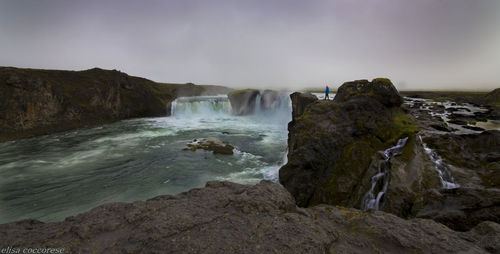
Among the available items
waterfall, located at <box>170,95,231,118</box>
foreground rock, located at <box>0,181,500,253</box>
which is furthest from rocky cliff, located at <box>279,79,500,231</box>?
waterfall, located at <box>170,95,231,118</box>

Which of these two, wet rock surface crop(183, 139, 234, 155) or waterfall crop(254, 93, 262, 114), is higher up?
waterfall crop(254, 93, 262, 114)

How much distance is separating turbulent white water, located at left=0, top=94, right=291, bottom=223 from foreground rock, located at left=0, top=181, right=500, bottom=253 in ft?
26.8

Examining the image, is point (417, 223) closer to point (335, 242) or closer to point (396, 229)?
point (396, 229)

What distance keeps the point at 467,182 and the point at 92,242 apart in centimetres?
921

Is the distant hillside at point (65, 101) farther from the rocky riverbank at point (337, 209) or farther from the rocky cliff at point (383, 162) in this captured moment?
the rocky cliff at point (383, 162)

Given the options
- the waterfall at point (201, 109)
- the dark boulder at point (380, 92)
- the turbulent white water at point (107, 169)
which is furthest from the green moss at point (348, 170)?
the waterfall at point (201, 109)

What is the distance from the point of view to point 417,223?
330 cm

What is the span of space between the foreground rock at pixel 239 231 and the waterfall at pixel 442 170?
3784 millimetres

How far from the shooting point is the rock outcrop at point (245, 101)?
44.0m

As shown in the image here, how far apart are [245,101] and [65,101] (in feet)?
98.9

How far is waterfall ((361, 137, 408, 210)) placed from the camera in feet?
20.9

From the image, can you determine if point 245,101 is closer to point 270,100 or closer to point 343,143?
point 270,100

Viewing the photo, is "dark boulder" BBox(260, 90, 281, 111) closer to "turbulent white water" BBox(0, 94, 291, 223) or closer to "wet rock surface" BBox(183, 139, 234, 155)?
"turbulent white water" BBox(0, 94, 291, 223)

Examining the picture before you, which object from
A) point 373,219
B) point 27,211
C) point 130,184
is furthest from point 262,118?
point 373,219
